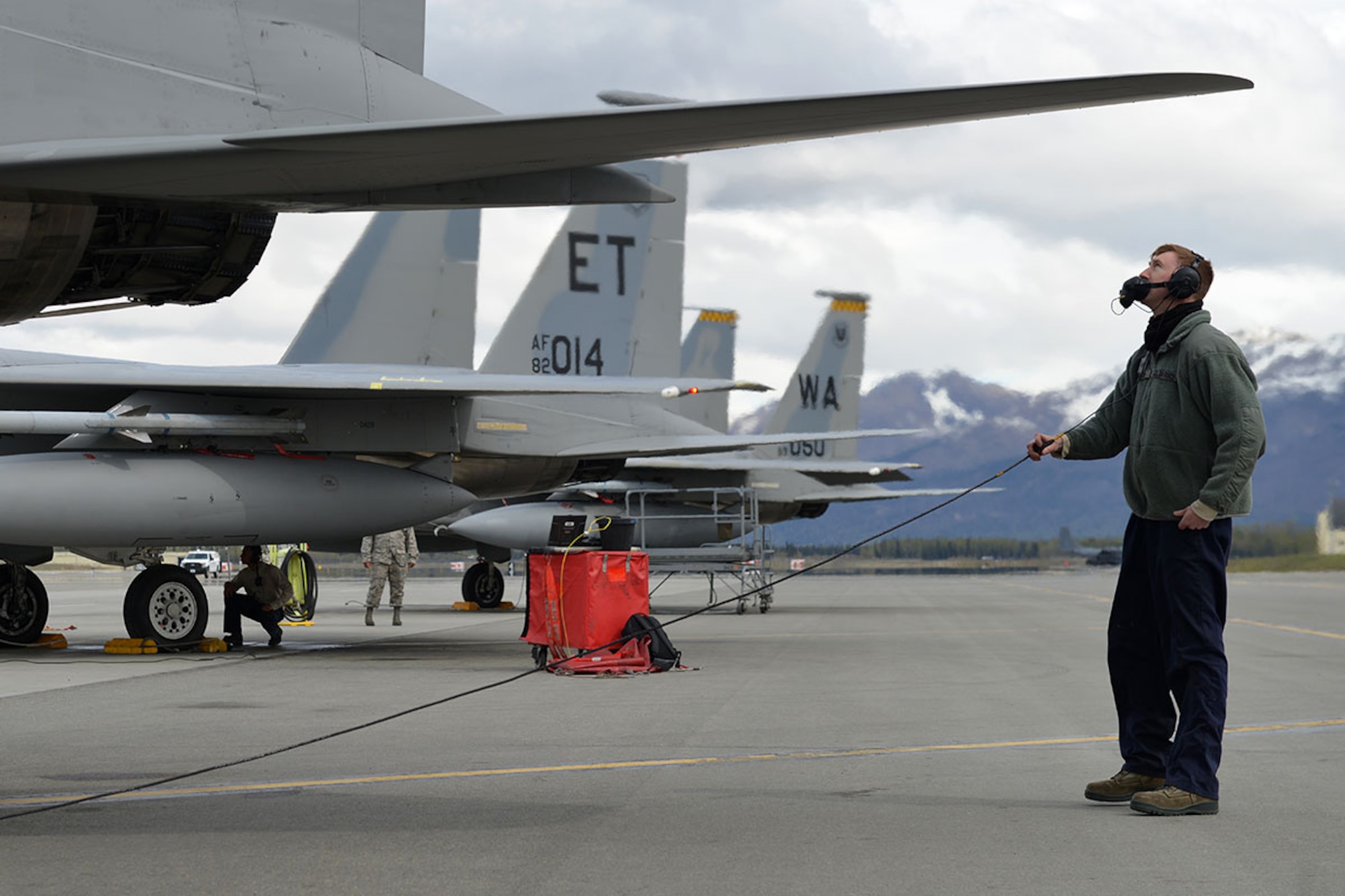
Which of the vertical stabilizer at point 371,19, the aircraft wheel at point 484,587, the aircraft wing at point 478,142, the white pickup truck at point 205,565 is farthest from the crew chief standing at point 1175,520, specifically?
the white pickup truck at point 205,565

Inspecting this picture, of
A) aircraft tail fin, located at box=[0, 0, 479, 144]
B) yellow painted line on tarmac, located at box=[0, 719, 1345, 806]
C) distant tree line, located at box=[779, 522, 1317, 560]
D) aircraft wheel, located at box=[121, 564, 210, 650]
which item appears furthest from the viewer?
distant tree line, located at box=[779, 522, 1317, 560]

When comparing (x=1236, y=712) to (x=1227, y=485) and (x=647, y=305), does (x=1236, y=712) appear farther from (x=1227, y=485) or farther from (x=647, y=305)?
(x=647, y=305)

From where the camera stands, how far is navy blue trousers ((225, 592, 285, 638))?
49.8ft

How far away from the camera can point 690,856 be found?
4.68 m

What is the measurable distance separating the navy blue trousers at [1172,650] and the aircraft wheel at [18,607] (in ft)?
41.0

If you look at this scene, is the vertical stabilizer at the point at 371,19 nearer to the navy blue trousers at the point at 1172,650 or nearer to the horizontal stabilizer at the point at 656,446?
the navy blue trousers at the point at 1172,650

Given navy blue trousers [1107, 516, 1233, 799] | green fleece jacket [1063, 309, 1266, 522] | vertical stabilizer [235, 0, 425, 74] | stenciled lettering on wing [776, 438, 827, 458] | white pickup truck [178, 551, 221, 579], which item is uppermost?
vertical stabilizer [235, 0, 425, 74]

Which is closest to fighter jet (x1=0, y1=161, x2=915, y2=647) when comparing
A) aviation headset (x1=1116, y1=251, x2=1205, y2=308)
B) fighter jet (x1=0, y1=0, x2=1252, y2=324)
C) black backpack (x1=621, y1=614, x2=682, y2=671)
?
black backpack (x1=621, y1=614, x2=682, y2=671)

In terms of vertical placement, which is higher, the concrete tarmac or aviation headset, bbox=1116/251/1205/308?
aviation headset, bbox=1116/251/1205/308

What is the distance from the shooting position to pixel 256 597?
15438mm

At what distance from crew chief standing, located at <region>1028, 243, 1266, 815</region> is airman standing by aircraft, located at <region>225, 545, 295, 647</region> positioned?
11.0m

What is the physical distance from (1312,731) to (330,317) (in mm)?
11842

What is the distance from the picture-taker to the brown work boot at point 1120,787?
568 centimetres

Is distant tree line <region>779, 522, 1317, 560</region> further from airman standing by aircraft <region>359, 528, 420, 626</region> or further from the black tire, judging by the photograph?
the black tire
